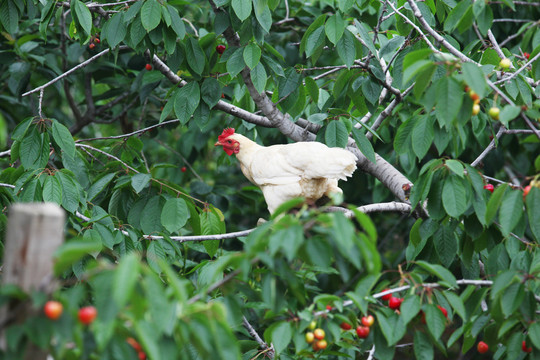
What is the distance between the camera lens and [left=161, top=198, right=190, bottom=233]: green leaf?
295 centimetres

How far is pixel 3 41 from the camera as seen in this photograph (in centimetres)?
501

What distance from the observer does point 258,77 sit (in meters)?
3.06

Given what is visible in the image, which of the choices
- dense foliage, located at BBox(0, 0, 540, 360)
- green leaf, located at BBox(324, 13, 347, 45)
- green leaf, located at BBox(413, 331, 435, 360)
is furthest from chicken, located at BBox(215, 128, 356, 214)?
green leaf, located at BBox(413, 331, 435, 360)

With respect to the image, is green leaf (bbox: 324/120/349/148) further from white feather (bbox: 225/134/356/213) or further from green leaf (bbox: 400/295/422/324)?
green leaf (bbox: 400/295/422/324)

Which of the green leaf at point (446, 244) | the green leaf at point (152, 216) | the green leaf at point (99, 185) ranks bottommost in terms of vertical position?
the green leaf at point (152, 216)

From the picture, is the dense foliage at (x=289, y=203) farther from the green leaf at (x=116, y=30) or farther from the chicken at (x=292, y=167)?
the chicken at (x=292, y=167)

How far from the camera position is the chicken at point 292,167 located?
2.89 metres

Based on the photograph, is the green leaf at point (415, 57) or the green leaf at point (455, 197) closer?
the green leaf at point (415, 57)

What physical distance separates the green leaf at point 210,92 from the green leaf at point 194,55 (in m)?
0.07

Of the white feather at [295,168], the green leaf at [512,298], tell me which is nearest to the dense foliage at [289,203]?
the green leaf at [512,298]

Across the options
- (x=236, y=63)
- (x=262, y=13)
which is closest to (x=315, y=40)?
(x=262, y=13)

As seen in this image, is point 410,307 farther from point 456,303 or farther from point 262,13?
point 262,13

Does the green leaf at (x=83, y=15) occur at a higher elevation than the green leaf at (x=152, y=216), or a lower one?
higher

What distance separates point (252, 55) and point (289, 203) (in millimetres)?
1402
